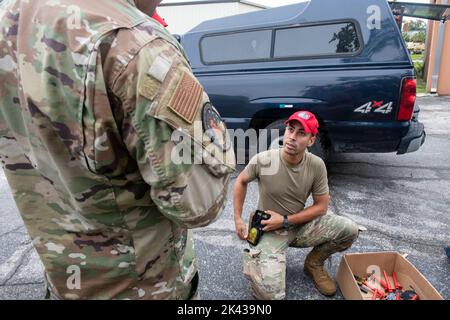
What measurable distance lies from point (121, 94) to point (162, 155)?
0.15 meters

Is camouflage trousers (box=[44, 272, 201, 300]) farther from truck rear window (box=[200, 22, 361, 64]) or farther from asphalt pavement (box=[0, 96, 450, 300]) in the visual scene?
truck rear window (box=[200, 22, 361, 64])

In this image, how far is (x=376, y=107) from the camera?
333 cm

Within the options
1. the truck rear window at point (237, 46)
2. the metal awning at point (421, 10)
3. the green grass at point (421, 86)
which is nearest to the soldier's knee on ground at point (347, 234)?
the truck rear window at point (237, 46)

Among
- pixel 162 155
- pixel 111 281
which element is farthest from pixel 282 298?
pixel 162 155

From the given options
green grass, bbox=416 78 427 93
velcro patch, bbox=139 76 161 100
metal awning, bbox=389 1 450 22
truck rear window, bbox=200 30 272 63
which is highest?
velcro patch, bbox=139 76 161 100

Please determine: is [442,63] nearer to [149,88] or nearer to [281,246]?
[281,246]

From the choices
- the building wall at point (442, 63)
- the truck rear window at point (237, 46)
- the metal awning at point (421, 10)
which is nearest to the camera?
the truck rear window at point (237, 46)

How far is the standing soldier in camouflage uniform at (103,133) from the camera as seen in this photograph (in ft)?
2.20

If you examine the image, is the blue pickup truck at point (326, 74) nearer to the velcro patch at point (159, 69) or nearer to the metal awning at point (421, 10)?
the metal awning at point (421, 10)

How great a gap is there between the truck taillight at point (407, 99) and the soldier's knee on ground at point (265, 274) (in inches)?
81.2

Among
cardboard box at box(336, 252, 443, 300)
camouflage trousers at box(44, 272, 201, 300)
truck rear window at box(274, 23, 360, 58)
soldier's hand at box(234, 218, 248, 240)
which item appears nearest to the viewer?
camouflage trousers at box(44, 272, 201, 300)

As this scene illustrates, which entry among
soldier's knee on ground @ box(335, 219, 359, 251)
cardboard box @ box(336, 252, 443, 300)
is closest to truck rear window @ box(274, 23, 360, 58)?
soldier's knee on ground @ box(335, 219, 359, 251)

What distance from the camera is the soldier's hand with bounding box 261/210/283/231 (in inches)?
84.2
